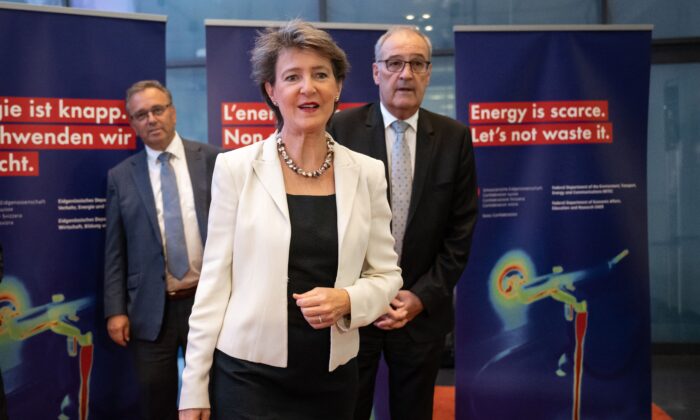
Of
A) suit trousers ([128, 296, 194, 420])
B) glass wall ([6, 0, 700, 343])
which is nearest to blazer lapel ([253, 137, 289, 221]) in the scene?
suit trousers ([128, 296, 194, 420])

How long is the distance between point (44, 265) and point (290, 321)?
7.55ft

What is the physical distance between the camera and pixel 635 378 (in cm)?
391

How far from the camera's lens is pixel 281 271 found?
1.70 metres

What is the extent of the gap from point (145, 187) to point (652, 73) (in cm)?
454

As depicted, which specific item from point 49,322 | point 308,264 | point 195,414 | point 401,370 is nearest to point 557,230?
point 401,370

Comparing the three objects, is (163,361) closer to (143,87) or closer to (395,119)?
(143,87)

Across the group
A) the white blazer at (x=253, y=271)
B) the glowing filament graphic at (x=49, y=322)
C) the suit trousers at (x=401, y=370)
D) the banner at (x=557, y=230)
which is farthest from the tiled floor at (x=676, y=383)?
the white blazer at (x=253, y=271)

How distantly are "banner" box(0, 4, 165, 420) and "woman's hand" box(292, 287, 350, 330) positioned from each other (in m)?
2.32

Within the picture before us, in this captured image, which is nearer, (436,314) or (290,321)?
(290,321)

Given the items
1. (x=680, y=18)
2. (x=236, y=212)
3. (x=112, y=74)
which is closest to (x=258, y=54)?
(x=236, y=212)

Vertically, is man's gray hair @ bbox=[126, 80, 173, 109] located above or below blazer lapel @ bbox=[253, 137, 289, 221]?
above

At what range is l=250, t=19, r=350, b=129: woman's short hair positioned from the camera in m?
1.73

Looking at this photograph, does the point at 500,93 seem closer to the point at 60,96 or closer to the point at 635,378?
the point at 635,378

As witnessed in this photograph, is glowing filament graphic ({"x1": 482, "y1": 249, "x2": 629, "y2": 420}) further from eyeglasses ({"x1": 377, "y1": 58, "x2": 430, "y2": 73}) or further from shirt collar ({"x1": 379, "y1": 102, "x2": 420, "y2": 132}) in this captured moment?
eyeglasses ({"x1": 377, "y1": 58, "x2": 430, "y2": 73})
